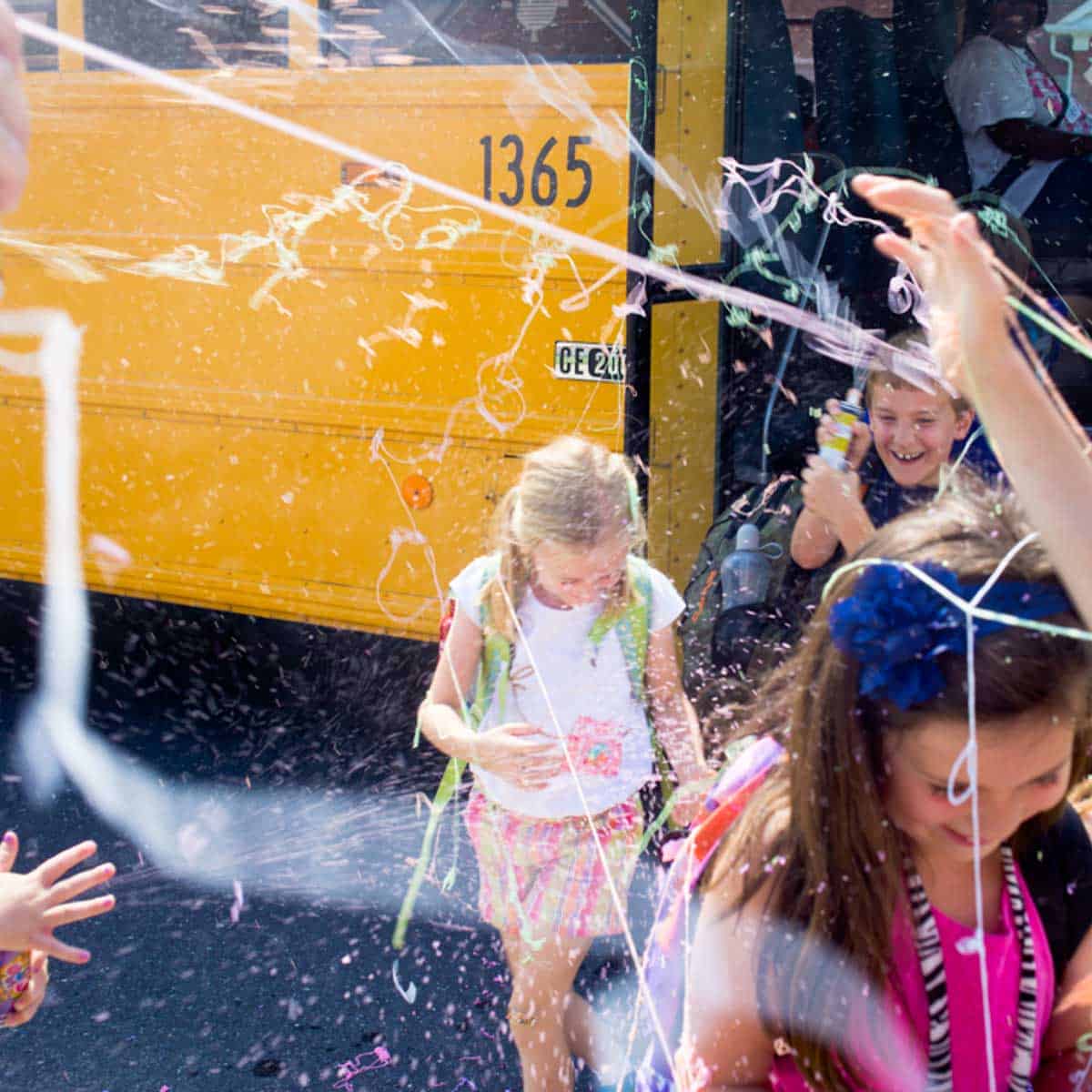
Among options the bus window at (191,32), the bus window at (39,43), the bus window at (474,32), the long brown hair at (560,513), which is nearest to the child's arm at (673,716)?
the long brown hair at (560,513)

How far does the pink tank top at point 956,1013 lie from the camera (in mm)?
1229

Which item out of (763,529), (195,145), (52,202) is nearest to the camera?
(763,529)

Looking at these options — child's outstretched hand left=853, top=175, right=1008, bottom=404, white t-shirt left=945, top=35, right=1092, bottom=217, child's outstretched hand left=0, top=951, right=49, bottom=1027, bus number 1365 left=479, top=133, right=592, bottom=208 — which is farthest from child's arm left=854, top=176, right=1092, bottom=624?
white t-shirt left=945, top=35, right=1092, bottom=217

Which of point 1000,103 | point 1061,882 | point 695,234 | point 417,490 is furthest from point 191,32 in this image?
point 1061,882

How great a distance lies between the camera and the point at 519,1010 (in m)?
2.34

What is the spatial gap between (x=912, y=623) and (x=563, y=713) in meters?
1.16

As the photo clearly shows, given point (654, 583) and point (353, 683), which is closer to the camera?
point (654, 583)

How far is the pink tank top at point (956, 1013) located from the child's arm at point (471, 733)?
89cm

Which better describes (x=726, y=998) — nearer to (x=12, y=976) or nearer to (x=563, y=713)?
(x=12, y=976)

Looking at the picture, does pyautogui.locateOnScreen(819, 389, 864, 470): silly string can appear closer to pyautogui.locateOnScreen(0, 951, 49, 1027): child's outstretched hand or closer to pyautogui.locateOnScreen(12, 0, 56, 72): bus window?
pyautogui.locateOnScreen(0, 951, 49, 1027): child's outstretched hand

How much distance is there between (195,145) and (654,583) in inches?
81.3

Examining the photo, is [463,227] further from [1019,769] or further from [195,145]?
[1019,769]

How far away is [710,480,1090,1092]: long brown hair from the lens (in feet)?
3.94

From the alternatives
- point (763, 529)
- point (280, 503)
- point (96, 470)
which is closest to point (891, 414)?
point (763, 529)
